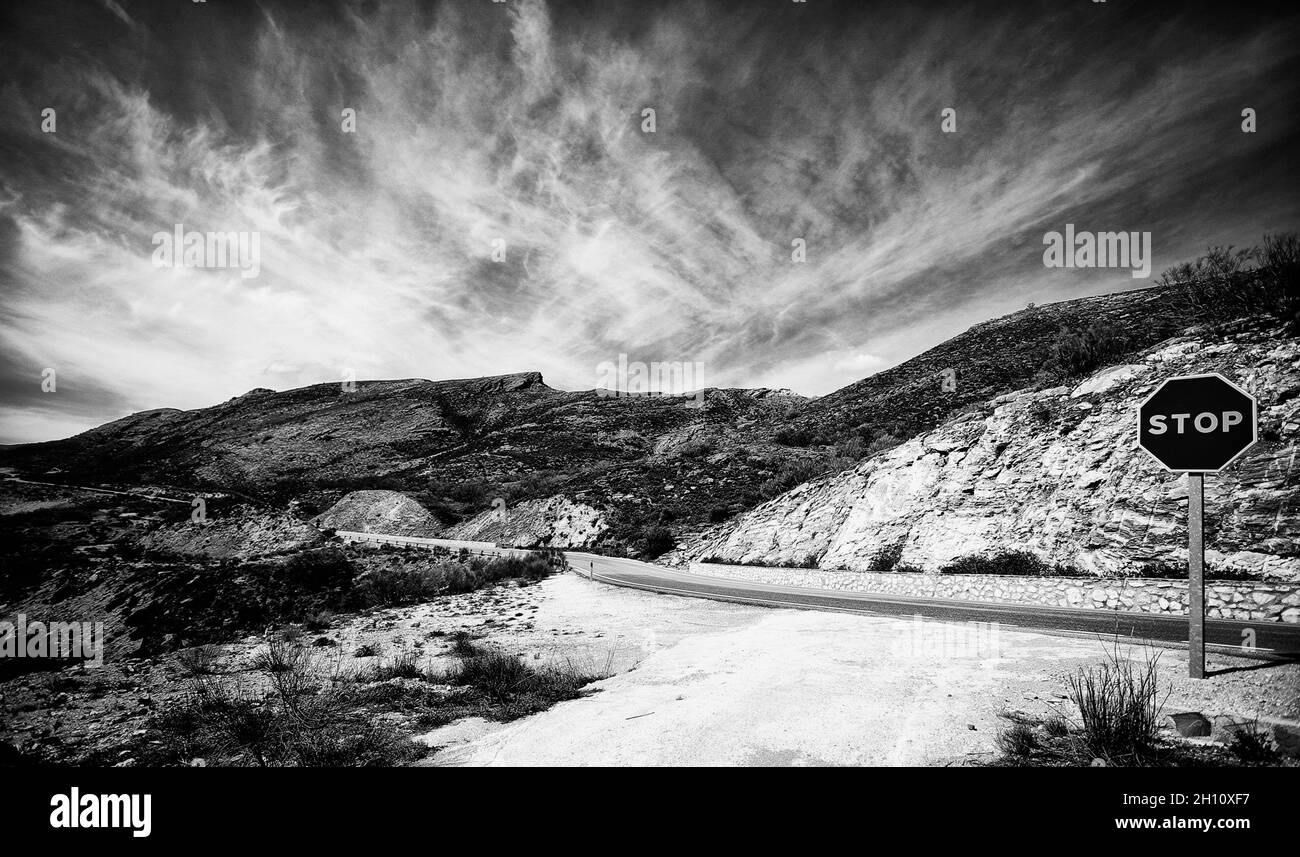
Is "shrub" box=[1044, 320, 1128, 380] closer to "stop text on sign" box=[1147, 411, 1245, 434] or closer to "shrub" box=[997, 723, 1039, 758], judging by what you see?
"stop text on sign" box=[1147, 411, 1245, 434]

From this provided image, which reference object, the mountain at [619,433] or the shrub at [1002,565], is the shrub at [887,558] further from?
the mountain at [619,433]

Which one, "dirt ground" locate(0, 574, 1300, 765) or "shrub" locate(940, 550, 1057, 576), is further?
"shrub" locate(940, 550, 1057, 576)

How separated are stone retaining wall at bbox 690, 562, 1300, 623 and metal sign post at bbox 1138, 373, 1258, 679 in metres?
5.24

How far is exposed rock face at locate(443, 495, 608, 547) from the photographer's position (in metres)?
33.8

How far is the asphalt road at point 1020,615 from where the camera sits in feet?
22.2

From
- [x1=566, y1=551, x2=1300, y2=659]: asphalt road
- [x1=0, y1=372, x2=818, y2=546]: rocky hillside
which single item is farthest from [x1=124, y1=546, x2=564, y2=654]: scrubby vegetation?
[x1=0, y1=372, x2=818, y2=546]: rocky hillside

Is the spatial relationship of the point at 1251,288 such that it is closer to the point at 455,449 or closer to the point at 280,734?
the point at 280,734

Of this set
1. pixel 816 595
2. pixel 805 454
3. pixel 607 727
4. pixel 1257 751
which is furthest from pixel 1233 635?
pixel 805 454

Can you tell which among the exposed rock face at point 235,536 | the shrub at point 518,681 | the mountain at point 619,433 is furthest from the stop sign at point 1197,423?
the exposed rock face at point 235,536

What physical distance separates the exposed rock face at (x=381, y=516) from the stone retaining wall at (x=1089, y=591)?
120ft

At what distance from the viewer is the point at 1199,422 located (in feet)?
16.8

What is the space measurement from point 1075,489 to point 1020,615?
6.17m

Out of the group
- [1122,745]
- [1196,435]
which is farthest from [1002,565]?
[1122,745]

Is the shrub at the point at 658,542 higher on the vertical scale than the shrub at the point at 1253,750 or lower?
lower
